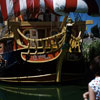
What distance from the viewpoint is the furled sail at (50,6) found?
745cm

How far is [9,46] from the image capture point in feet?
29.7

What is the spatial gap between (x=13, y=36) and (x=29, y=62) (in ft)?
3.90

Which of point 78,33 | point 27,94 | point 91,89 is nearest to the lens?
point 91,89

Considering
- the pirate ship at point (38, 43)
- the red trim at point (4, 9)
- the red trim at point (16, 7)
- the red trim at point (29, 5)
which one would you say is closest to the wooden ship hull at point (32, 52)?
the pirate ship at point (38, 43)

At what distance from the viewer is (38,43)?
873 cm

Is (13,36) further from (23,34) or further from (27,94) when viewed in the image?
(27,94)

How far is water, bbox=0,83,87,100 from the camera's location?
6.80 meters

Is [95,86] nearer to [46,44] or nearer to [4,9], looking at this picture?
[46,44]

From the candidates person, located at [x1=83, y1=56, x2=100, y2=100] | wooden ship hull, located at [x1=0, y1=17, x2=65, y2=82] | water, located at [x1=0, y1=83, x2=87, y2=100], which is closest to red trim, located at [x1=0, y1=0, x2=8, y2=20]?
wooden ship hull, located at [x1=0, y1=17, x2=65, y2=82]

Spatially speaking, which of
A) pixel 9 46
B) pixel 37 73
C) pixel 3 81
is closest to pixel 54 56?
pixel 37 73

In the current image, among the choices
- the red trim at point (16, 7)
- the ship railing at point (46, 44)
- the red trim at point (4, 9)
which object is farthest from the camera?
the red trim at point (4, 9)

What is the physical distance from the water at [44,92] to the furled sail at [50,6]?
8.54 ft

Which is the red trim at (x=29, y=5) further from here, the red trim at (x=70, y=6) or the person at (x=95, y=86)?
the person at (x=95, y=86)

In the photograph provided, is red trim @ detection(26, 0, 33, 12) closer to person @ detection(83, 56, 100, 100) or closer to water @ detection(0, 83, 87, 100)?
water @ detection(0, 83, 87, 100)
